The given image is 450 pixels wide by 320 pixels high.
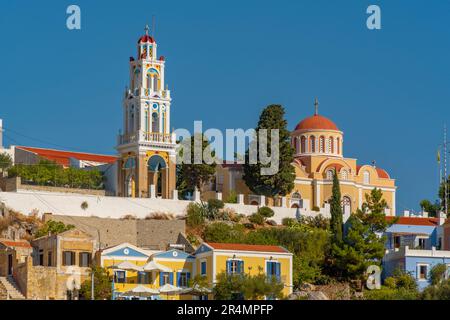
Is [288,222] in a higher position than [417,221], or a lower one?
lower

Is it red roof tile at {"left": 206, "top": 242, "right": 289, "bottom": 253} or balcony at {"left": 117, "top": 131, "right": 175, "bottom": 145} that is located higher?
balcony at {"left": 117, "top": 131, "right": 175, "bottom": 145}

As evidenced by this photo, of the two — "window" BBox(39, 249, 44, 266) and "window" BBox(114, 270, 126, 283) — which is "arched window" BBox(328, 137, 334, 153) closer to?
"window" BBox(39, 249, 44, 266)

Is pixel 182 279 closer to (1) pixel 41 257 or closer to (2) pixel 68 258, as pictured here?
(2) pixel 68 258

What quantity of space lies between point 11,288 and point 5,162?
958 inches

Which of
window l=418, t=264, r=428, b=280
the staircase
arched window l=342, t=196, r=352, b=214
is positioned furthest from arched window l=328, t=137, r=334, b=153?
the staircase

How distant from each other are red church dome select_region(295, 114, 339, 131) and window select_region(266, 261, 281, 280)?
28799 millimetres

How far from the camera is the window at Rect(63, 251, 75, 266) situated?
89.2 metres

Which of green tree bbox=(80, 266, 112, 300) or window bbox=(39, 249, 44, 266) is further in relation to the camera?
window bbox=(39, 249, 44, 266)

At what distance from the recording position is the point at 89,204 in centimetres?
10044

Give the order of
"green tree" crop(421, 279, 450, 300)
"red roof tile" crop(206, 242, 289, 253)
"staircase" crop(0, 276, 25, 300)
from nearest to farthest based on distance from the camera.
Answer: "staircase" crop(0, 276, 25, 300) < "green tree" crop(421, 279, 450, 300) < "red roof tile" crop(206, 242, 289, 253)

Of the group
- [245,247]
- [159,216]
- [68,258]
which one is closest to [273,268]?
[245,247]

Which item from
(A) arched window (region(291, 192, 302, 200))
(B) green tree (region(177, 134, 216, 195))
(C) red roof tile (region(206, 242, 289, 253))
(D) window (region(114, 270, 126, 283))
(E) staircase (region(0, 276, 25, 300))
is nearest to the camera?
(E) staircase (region(0, 276, 25, 300))

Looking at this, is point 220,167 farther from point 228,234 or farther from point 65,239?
point 65,239

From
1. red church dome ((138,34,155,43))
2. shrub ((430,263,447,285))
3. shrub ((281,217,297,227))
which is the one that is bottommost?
shrub ((430,263,447,285))
